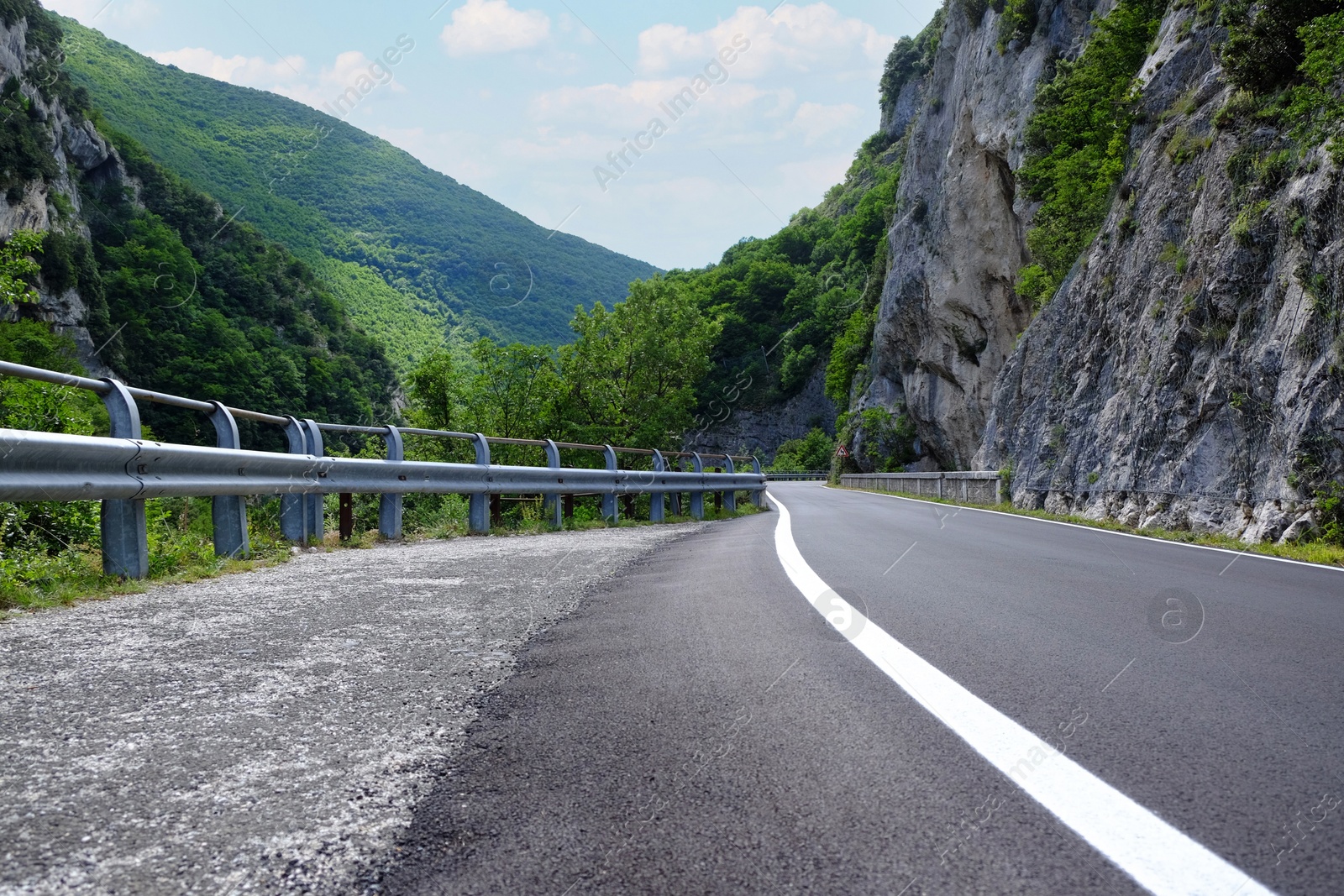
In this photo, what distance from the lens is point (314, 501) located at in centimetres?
821

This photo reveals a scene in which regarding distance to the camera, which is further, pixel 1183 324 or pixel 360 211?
pixel 360 211

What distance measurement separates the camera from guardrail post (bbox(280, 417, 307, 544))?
7798mm

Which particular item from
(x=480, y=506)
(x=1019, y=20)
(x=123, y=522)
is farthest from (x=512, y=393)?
(x=1019, y=20)

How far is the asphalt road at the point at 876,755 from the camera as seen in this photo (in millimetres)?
1670

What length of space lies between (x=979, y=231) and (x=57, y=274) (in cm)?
7222

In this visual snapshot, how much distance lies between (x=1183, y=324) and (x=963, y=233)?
1111 inches

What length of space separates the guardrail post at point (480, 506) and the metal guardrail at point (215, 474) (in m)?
0.01

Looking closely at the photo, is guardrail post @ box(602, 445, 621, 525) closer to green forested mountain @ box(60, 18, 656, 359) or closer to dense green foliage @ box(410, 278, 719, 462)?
dense green foliage @ box(410, 278, 719, 462)

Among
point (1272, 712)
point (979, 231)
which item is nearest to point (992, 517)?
point (1272, 712)

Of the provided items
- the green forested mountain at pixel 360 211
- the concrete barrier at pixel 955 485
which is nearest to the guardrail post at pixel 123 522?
the concrete barrier at pixel 955 485

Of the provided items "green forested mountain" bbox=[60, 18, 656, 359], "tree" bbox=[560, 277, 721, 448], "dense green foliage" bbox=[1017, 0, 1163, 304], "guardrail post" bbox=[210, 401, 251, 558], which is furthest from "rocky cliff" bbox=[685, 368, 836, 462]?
"guardrail post" bbox=[210, 401, 251, 558]

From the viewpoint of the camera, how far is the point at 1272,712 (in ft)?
9.23

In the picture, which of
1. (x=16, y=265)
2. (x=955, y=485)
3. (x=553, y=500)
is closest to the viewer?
(x=16, y=265)

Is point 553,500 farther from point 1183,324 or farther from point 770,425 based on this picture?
point 770,425
